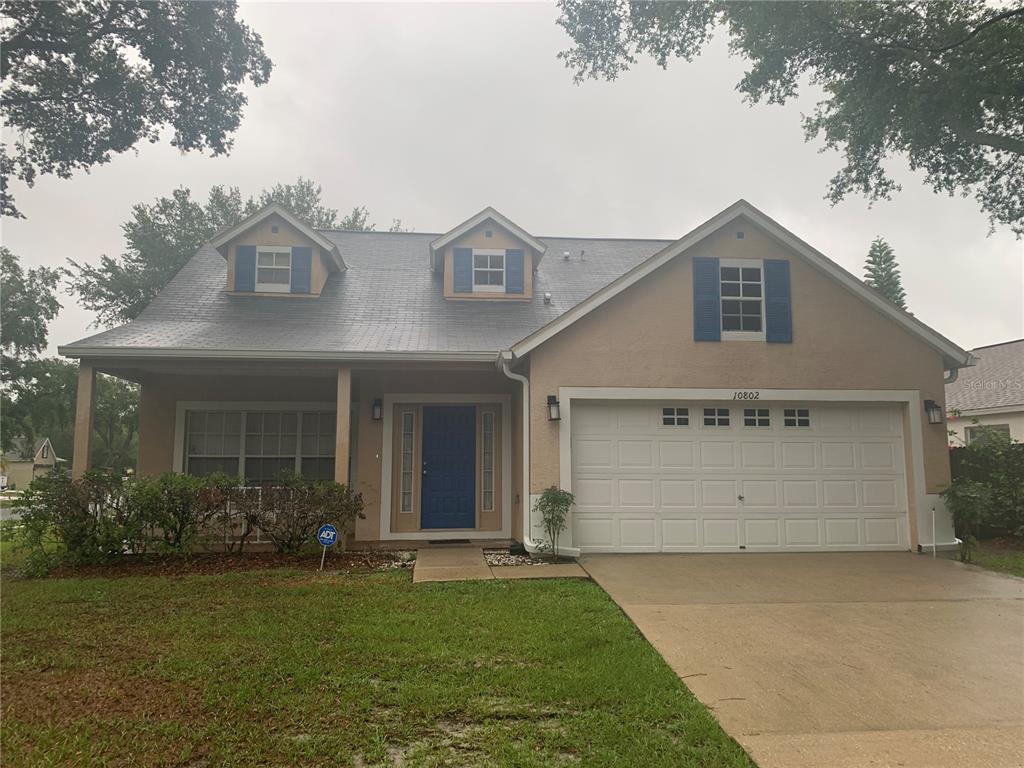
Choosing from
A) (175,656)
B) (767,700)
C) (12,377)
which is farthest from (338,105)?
(12,377)

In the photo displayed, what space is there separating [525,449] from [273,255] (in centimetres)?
674

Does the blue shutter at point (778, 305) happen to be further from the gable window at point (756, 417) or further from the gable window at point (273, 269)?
the gable window at point (273, 269)

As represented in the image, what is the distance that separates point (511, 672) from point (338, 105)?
10.4m

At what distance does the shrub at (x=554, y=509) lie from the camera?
7.95 m

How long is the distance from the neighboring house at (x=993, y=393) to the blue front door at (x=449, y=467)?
41.5 ft

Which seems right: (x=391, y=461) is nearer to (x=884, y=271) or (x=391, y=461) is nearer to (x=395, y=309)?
(x=395, y=309)

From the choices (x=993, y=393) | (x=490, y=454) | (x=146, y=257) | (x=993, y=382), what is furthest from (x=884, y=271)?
(x=146, y=257)

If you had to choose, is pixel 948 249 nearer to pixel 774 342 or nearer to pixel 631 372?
pixel 774 342

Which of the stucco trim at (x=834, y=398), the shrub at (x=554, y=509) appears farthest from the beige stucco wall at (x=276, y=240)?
the shrub at (x=554, y=509)

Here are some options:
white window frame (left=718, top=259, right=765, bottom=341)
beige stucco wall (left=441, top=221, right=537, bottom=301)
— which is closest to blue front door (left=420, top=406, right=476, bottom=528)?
beige stucco wall (left=441, top=221, right=537, bottom=301)

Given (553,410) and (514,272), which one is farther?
(514,272)

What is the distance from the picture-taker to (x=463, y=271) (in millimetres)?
11906

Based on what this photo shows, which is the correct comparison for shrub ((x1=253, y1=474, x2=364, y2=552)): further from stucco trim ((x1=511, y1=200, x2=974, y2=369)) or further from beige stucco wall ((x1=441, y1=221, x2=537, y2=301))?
beige stucco wall ((x1=441, y1=221, x2=537, y2=301))

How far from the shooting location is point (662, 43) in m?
10.5
